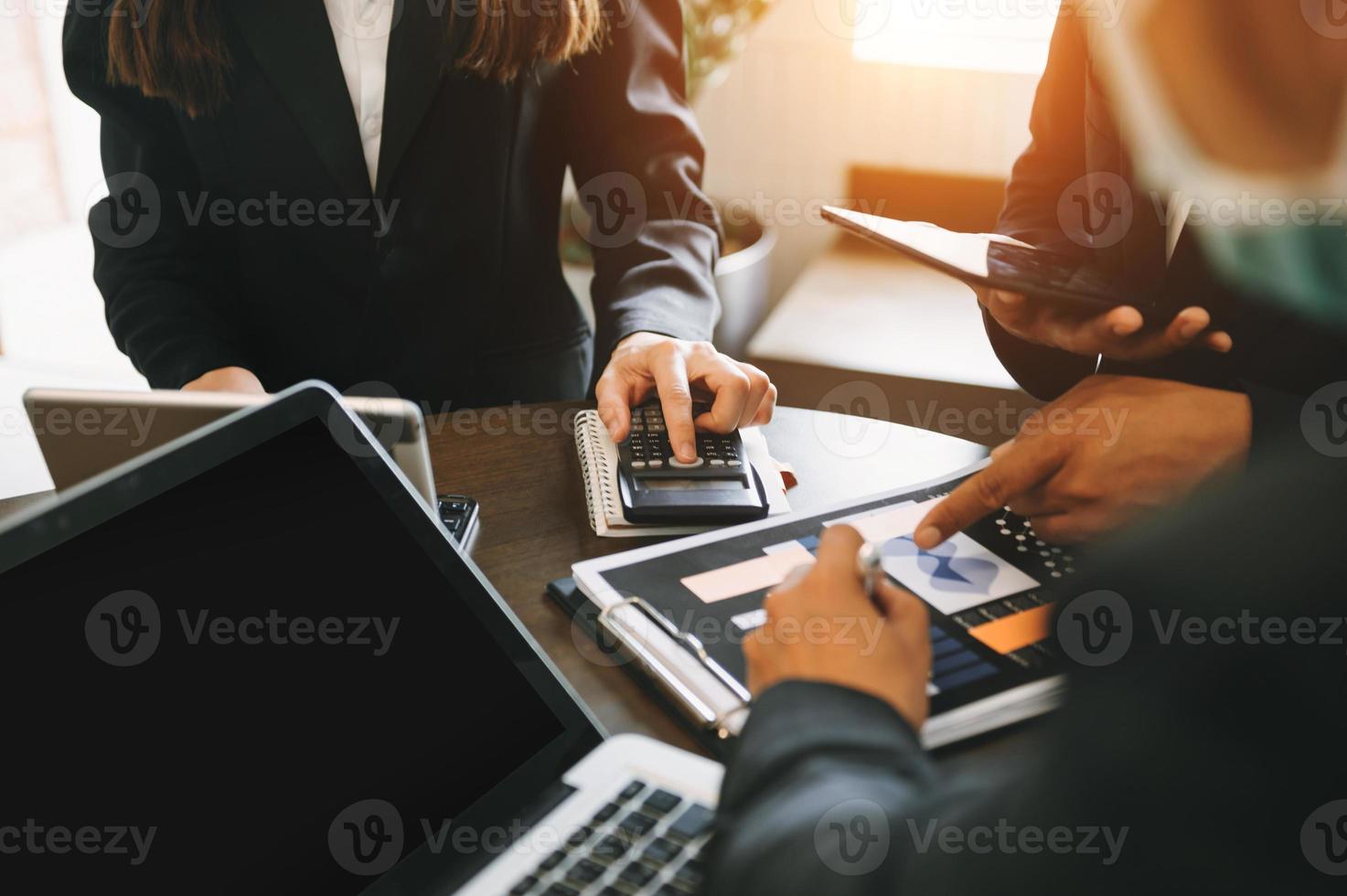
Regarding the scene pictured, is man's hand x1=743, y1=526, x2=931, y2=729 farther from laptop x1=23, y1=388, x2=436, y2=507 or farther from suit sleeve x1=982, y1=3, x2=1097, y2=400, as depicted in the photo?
suit sleeve x1=982, y1=3, x2=1097, y2=400

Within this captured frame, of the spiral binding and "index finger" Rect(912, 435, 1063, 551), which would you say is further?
the spiral binding

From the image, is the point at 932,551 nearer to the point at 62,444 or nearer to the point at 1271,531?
the point at 1271,531

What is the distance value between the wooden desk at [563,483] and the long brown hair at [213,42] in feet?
1.55

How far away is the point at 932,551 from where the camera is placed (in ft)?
3.02

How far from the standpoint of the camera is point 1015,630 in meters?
0.82

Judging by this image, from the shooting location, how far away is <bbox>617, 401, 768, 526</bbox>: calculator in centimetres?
103

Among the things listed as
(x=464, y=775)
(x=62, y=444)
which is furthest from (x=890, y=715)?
(x=62, y=444)

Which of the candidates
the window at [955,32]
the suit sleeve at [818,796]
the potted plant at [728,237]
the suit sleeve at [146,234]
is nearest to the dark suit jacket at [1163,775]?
the suit sleeve at [818,796]

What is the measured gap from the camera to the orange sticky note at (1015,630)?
0.80 m

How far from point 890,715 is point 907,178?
2638 mm

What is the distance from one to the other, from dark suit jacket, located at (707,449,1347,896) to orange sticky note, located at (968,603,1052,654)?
1.06 feet

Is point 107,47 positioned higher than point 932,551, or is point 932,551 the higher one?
point 107,47

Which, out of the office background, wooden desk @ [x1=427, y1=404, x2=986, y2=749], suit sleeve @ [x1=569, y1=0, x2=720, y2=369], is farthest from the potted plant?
wooden desk @ [x1=427, y1=404, x2=986, y2=749]

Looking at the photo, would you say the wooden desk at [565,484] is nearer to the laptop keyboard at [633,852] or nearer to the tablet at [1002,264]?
the laptop keyboard at [633,852]
